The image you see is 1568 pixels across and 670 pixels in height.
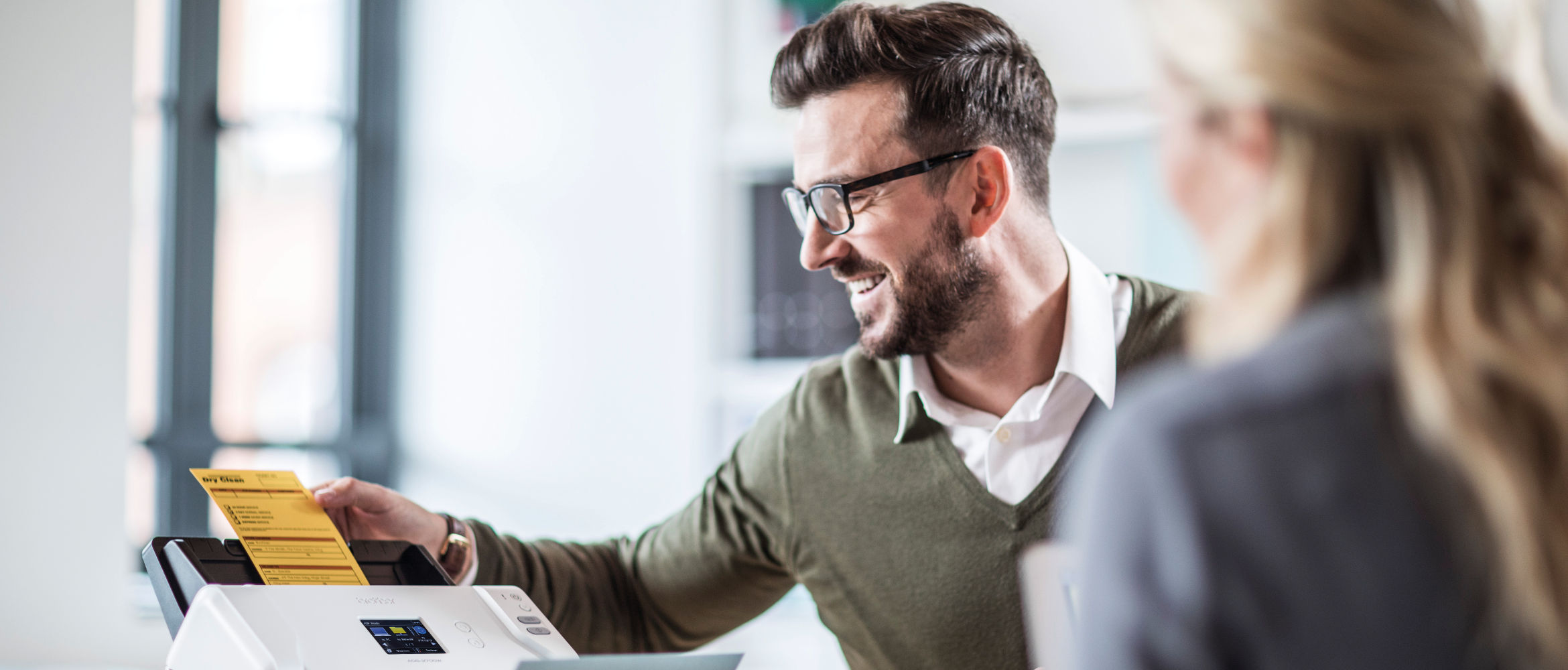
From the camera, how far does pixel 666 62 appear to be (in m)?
2.75

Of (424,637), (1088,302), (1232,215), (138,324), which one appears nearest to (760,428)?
(1088,302)

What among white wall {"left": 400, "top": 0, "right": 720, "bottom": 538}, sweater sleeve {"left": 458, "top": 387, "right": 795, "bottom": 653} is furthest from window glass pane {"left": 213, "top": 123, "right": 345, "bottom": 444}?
sweater sleeve {"left": 458, "top": 387, "right": 795, "bottom": 653}

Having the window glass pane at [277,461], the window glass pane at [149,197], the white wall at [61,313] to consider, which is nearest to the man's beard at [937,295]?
the white wall at [61,313]

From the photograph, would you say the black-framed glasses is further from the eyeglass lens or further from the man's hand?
the man's hand

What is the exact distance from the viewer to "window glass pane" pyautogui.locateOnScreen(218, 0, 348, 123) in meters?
3.00

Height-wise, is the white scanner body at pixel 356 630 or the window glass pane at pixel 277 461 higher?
the white scanner body at pixel 356 630

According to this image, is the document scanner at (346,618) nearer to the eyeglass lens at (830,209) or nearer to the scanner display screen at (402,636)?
the scanner display screen at (402,636)

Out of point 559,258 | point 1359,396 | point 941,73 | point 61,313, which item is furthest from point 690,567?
point 61,313

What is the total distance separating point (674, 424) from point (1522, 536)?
2256mm

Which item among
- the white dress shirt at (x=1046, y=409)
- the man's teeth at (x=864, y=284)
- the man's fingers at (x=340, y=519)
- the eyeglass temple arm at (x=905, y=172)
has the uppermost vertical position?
the eyeglass temple arm at (x=905, y=172)

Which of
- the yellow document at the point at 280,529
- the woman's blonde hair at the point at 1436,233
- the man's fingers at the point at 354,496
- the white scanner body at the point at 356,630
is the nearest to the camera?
the woman's blonde hair at the point at 1436,233

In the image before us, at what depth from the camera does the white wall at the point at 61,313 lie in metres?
2.50

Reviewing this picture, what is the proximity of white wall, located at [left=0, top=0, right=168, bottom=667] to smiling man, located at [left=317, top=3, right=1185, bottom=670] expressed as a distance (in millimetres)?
1514

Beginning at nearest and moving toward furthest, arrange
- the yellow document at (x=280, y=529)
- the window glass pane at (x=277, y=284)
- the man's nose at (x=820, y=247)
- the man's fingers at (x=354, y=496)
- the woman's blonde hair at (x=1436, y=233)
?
the woman's blonde hair at (x=1436, y=233) < the yellow document at (x=280, y=529) < the man's fingers at (x=354, y=496) < the man's nose at (x=820, y=247) < the window glass pane at (x=277, y=284)
